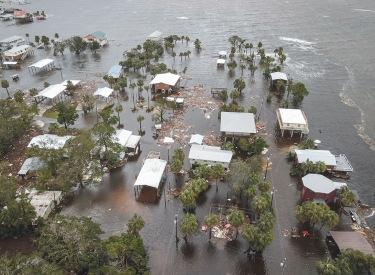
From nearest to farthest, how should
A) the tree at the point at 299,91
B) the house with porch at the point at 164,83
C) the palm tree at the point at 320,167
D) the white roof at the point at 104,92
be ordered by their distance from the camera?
the palm tree at the point at 320,167 < the tree at the point at 299,91 < the white roof at the point at 104,92 < the house with porch at the point at 164,83

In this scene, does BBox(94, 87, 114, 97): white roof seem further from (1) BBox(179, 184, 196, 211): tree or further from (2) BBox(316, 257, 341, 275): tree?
(2) BBox(316, 257, 341, 275): tree

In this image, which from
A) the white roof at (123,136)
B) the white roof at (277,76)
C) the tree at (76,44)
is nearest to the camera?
the white roof at (123,136)

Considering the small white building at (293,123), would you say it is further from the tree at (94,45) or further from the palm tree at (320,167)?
the tree at (94,45)

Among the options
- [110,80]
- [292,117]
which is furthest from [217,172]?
[110,80]

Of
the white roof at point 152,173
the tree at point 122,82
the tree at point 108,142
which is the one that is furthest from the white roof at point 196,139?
the tree at point 122,82

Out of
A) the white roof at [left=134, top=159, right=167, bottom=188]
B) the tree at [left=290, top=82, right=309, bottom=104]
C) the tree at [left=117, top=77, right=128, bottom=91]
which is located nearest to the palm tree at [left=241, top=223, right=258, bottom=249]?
the white roof at [left=134, top=159, right=167, bottom=188]

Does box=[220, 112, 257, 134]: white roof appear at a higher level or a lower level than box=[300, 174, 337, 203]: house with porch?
higher

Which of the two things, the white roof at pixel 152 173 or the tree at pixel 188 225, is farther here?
the white roof at pixel 152 173
